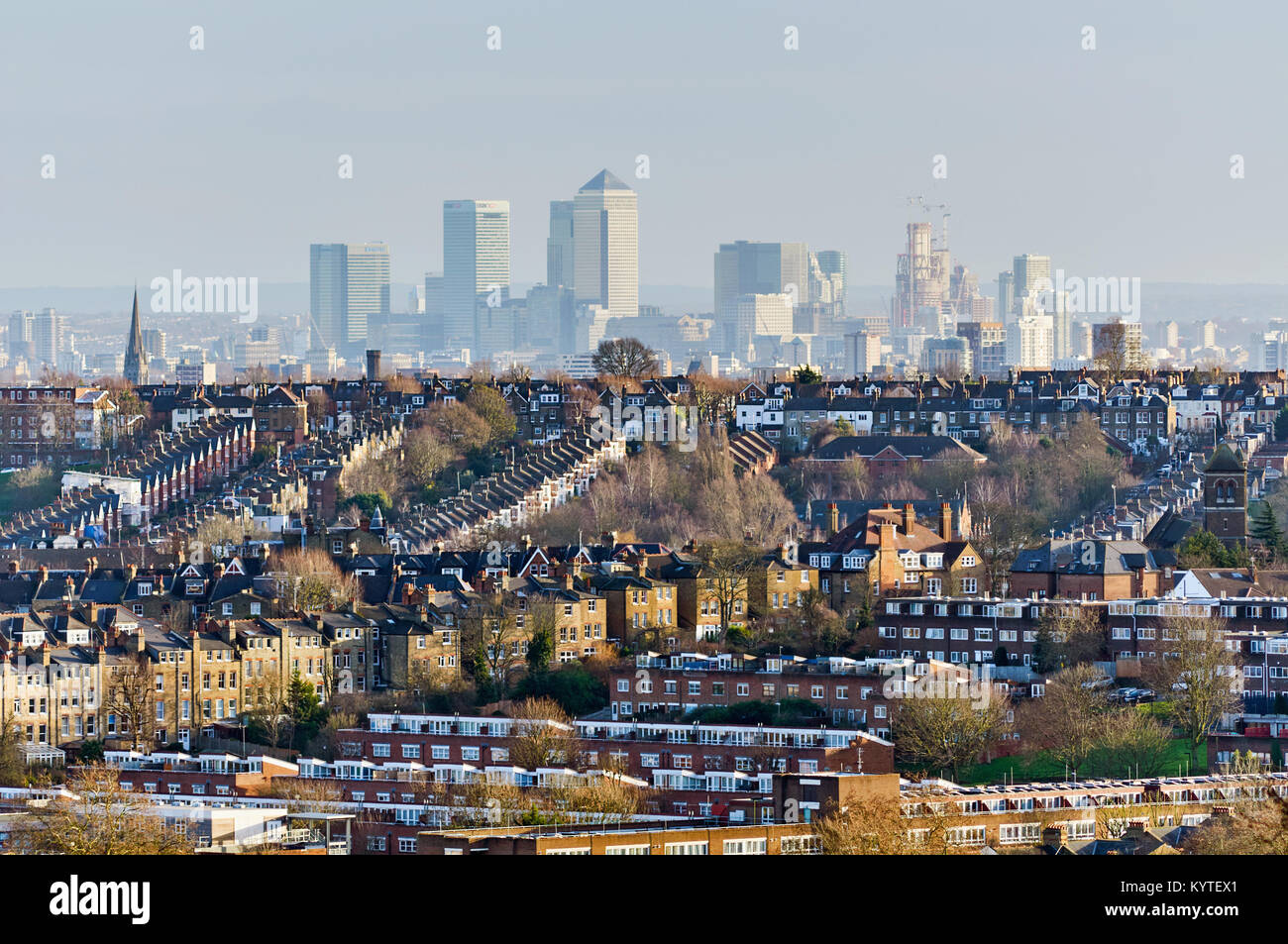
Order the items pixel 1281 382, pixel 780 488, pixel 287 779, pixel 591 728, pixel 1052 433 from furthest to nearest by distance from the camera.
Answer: pixel 1281 382, pixel 1052 433, pixel 780 488, pixel 591 728, pixel 287 779

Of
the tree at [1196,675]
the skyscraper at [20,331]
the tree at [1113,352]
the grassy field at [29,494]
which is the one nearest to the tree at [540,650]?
the tree at [1196,675]

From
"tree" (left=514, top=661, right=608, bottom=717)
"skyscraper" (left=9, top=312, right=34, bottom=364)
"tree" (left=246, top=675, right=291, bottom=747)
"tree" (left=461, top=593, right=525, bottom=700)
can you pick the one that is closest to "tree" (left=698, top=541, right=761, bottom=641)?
"tree" (left=461, top=593, right=525, bottom=700)

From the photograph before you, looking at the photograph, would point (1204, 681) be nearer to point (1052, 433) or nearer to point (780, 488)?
point (780, 488)

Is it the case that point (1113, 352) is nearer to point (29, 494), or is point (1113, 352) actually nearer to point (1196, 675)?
point (29, 494)

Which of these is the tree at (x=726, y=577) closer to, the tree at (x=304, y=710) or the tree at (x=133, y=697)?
the tree at (x=304, y=710)
